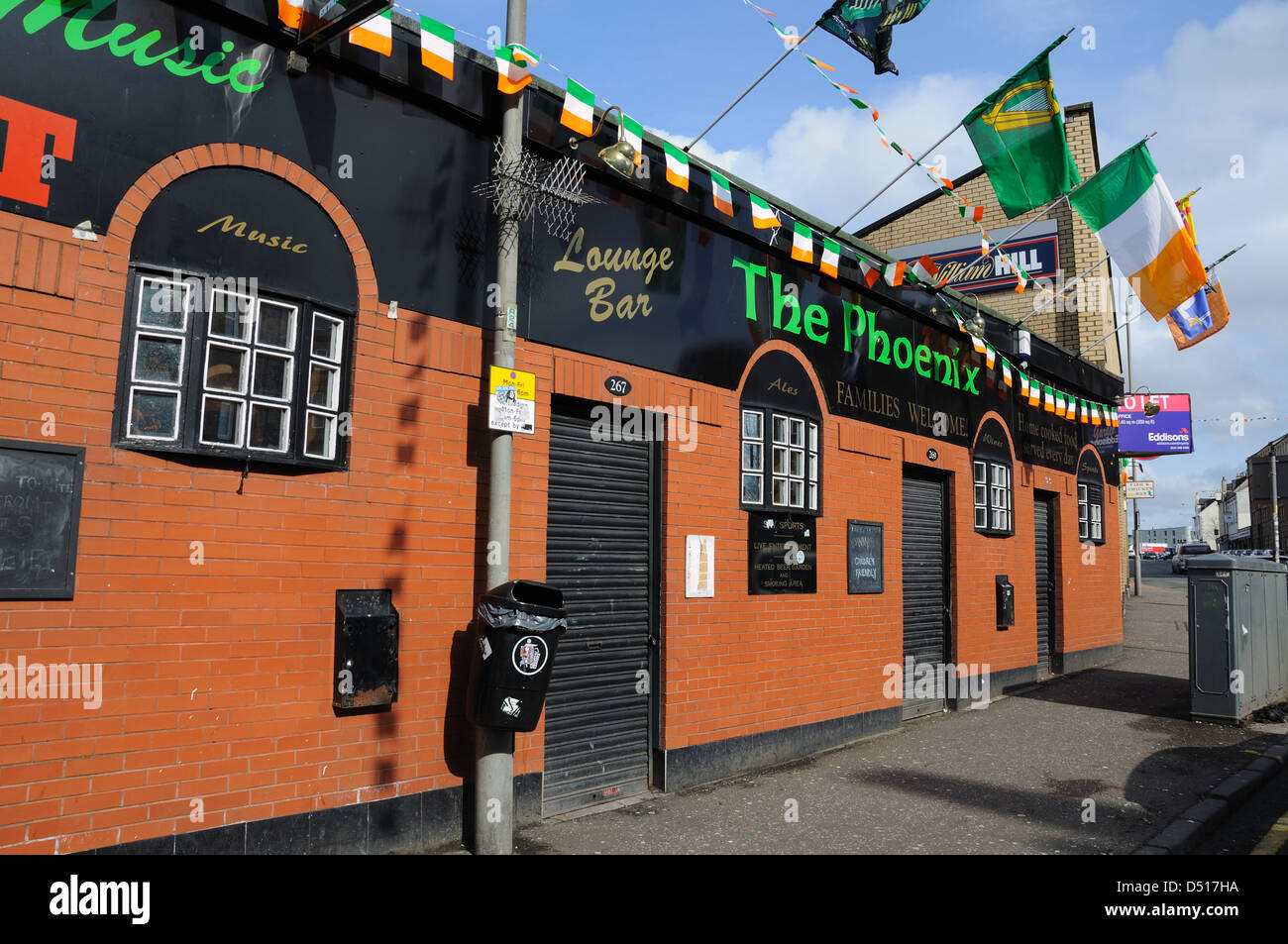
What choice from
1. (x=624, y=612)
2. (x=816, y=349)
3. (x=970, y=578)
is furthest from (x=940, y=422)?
(x=624, y=612)

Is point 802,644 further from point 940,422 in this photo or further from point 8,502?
point 8,502

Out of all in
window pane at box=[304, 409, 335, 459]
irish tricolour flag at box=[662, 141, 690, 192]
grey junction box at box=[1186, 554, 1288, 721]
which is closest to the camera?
window pane at box=[304, 409, 335, 459]

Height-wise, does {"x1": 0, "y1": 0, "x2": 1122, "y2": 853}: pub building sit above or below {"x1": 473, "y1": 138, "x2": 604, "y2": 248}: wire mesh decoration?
below

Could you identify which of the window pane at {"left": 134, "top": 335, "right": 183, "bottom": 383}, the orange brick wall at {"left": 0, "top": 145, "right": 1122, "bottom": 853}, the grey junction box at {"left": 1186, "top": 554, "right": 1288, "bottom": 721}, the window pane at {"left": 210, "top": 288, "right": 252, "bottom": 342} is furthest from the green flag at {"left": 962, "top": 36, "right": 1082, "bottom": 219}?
the window pane at {"left": 134, "top": 335, "right": 183, "bottom": 383}

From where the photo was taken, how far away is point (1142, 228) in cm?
1105

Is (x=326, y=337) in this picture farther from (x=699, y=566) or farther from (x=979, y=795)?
(x=979, y=795)

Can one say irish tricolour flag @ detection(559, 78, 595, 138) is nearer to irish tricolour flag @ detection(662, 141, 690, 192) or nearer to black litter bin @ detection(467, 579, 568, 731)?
irish tricolour flag @ detection(662, 141, 690, 192)

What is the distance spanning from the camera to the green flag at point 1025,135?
9633mm

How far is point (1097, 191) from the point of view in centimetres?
1116

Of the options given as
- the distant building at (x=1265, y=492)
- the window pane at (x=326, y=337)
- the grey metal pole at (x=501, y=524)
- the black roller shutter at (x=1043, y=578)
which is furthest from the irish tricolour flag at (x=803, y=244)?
the distant building at (x=1265, y=492)

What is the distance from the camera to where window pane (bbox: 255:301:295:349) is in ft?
16.5

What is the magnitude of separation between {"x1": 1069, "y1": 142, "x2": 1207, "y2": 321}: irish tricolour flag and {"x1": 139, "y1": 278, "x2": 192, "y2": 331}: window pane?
33.7ft

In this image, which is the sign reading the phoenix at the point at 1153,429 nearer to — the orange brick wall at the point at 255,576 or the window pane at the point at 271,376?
the orange brick wall at the point at 255,576

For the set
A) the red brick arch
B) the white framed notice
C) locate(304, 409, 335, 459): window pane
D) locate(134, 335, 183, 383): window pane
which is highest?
the red brick arch
